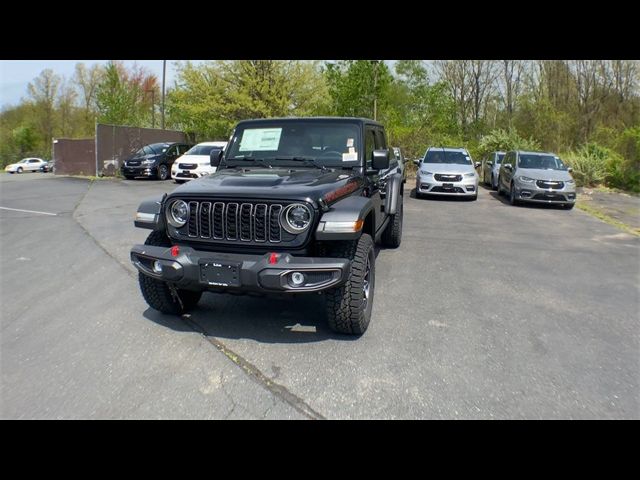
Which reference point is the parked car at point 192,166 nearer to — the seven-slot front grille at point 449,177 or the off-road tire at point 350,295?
the seven-slot front grille at point 449,177

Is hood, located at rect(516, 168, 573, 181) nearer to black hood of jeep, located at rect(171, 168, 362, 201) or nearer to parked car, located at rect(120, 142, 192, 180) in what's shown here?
black hood of jeep, located at rect(171, 168, 362, 201)

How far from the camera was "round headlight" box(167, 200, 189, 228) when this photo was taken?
149 inches

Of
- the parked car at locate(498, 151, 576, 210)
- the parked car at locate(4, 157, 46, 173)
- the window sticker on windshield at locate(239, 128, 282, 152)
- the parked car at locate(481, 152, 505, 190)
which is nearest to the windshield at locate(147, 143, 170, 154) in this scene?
the parked car at locate(481, 152, 505, 190)

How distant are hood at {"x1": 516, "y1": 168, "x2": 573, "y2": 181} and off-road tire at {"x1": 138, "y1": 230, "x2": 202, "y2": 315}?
11114mm

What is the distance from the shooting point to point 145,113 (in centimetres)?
4312

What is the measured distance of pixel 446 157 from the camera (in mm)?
14750

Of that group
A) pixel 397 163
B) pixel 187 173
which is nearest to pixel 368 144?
pixel 397 163

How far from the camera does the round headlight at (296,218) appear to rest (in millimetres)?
3514

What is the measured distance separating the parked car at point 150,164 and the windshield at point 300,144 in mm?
15784

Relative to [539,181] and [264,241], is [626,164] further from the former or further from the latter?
[264,241]

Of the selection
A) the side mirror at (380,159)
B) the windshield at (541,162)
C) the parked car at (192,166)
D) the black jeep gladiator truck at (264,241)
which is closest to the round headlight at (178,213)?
the black jeep gladiator truck at (264,241)
